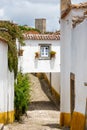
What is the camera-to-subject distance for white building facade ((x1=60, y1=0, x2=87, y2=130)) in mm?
16438

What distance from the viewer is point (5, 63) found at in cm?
2250

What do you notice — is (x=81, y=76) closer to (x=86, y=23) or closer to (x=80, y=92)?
(x=80, y=92)

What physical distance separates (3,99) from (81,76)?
21.1 feet

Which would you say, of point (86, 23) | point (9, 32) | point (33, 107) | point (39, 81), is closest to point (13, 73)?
point (9, 32)

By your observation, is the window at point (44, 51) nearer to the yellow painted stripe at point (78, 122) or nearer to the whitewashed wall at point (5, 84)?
the whitewashed wall at point (5, 84)

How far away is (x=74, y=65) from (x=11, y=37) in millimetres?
7877

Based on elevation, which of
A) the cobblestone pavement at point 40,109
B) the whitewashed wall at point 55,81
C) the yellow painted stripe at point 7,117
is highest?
the whitewashed wall at point 55,81

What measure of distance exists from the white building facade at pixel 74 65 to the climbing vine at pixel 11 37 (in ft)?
8.97

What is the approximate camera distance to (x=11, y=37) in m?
25.9

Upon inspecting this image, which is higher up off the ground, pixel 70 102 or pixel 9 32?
pixel 9 32

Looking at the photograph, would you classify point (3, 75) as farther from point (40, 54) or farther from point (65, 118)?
point (40, 54)

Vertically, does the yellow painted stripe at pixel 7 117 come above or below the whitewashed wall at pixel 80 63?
below

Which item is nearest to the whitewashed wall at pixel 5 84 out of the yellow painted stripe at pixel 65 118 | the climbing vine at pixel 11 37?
the climbing vine at pixel 11 37

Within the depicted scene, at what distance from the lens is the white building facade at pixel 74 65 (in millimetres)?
16438
